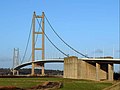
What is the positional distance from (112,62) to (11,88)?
152 feet

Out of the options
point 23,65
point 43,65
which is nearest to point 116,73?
point 43,65

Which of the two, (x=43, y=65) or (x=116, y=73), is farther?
(x=43, y=65)

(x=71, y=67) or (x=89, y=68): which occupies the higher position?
(x=71, y=67)

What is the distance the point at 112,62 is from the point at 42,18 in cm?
4856

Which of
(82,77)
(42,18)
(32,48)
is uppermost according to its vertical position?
(42,18)

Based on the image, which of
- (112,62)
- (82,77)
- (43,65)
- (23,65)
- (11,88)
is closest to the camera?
(11,88)

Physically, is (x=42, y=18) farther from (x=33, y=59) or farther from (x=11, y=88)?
(x=11, y=88)

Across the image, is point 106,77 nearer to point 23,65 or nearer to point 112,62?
point 112,62

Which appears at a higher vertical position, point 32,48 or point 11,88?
point 32,48

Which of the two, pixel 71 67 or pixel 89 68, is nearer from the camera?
pixel 89 68

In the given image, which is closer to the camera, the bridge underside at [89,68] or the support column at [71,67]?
the bridge underside at [89,68]

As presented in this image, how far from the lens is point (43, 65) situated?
4272 inches

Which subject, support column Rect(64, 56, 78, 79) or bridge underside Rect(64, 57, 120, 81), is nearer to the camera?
bridge underside Rect(64, 57, 120, 81)

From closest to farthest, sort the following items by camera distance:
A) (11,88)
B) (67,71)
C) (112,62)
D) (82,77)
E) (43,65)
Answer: (11,88)
(112,62)
(82,77)
(67,71)
(43,65)
